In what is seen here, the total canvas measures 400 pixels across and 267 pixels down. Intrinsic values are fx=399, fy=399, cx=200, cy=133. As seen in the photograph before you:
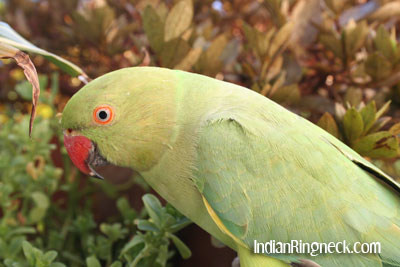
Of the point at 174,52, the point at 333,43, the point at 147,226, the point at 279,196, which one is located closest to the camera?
the point at 279,196

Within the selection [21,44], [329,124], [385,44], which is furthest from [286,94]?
[21,44]

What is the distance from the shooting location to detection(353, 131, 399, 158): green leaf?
680mm

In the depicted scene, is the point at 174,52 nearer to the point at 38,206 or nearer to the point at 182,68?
the point at 182,68

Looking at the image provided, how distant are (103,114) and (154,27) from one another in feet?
0.92

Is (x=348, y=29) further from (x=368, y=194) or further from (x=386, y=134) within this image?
(x=368, y=194)

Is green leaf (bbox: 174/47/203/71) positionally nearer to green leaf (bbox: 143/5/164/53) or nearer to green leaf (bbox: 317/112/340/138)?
green leaf (bbox: 143/5/164/53)

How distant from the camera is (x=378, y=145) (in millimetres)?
700

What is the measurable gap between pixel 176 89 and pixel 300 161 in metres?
0.22

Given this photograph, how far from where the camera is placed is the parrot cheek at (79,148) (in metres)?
0.63

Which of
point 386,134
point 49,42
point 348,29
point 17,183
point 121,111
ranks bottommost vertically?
point 17,183

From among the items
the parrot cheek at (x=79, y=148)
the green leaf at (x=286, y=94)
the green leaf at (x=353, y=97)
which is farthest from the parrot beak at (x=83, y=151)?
the green leaf at (x=353, y=97)

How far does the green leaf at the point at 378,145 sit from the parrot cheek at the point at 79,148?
18.5 inches

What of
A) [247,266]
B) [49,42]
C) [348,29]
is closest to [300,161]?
[247,266]

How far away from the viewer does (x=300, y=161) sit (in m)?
0.58
